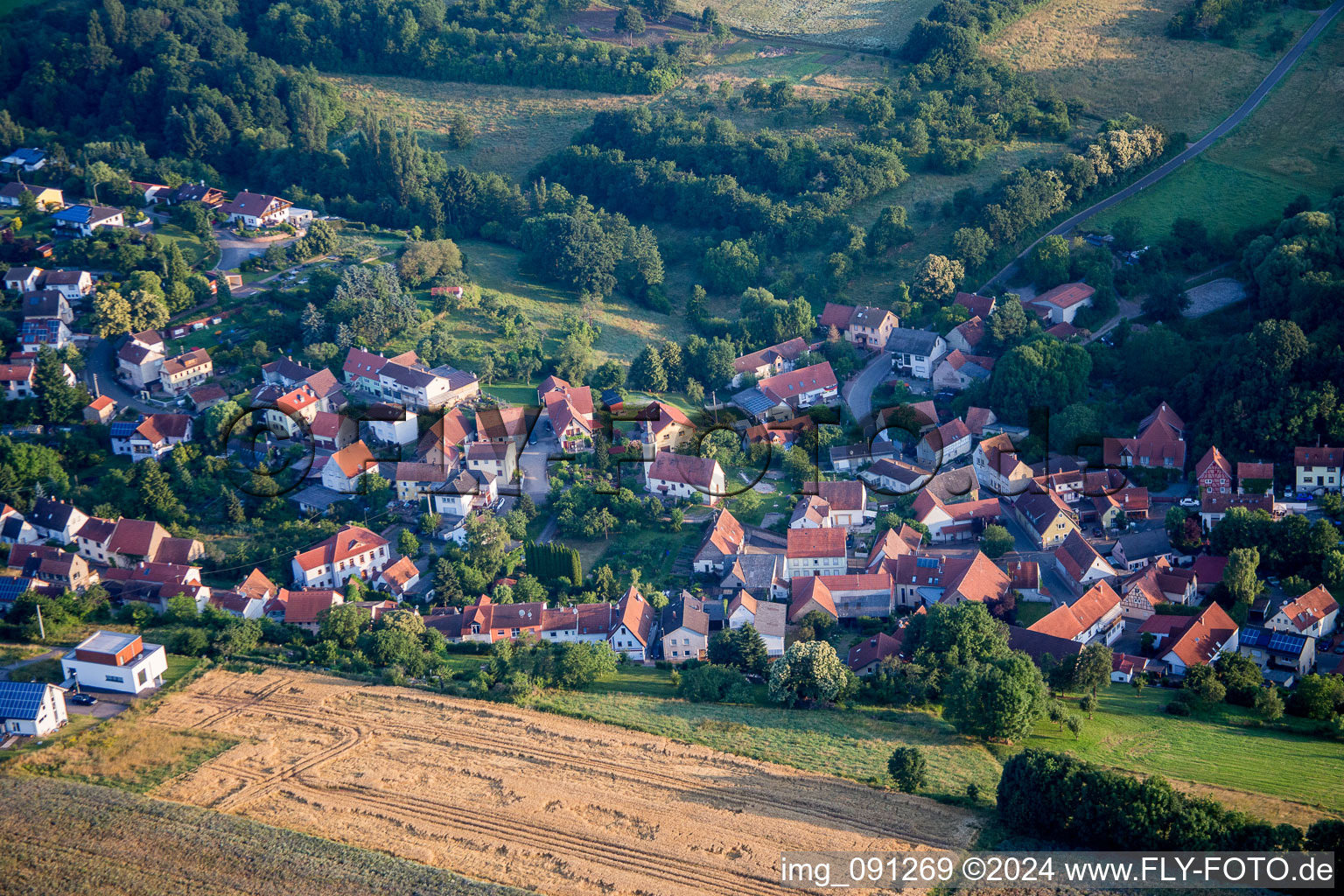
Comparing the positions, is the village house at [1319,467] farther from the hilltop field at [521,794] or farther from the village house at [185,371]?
the village house at [185,371]

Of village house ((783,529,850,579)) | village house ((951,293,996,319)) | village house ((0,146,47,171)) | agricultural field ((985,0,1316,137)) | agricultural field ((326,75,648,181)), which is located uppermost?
agricultural field ((985,0,1316,137))

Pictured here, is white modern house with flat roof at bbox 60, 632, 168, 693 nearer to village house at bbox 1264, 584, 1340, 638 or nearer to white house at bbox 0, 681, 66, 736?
white house at bbox 0, 681, 66, 736

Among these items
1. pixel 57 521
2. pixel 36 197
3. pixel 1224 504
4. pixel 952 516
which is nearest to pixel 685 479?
pixel 952 516

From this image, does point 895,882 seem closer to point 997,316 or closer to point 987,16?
point 997,316

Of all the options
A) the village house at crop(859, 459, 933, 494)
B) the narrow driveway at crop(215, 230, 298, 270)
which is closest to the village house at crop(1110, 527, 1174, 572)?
the village house at crop(859, 459, 933, 494)

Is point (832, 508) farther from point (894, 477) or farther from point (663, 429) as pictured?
point (663, 429)

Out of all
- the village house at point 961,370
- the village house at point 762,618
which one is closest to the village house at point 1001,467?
the village house at point 961,370
